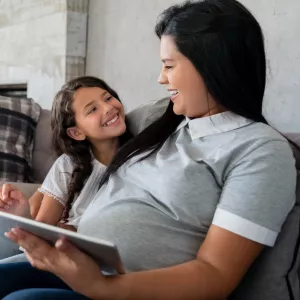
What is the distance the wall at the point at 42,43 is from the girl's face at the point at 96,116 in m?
1.32

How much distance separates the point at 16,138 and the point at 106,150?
508 millimetres

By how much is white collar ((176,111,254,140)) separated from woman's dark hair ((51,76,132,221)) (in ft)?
1.24

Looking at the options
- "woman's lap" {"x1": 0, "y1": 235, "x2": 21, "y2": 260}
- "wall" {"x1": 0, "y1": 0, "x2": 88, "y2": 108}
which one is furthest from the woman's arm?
"wall" {"x1": 0, "y1": 0, "x2": 88, "y2": 108}

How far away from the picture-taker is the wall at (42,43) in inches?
107

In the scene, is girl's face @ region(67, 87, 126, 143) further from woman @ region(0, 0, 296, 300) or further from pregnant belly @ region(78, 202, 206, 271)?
pregnant belly @ region(78, 202, 206, 271)

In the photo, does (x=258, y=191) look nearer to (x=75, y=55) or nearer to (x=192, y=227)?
(x=192, y=227)

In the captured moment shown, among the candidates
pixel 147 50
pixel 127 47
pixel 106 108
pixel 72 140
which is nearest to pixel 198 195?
pixel 106 108

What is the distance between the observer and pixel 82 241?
76 cm

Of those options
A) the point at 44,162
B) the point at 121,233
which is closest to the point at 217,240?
the point at 121,233

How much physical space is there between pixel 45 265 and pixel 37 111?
44.8 inches

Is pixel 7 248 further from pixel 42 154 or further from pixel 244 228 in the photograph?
pixel 244 228

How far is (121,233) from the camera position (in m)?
1.02

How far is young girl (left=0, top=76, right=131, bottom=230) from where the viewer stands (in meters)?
1.41

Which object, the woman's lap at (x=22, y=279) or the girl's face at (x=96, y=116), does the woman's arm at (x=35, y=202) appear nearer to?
the girl's face at (x=96, y=116)
